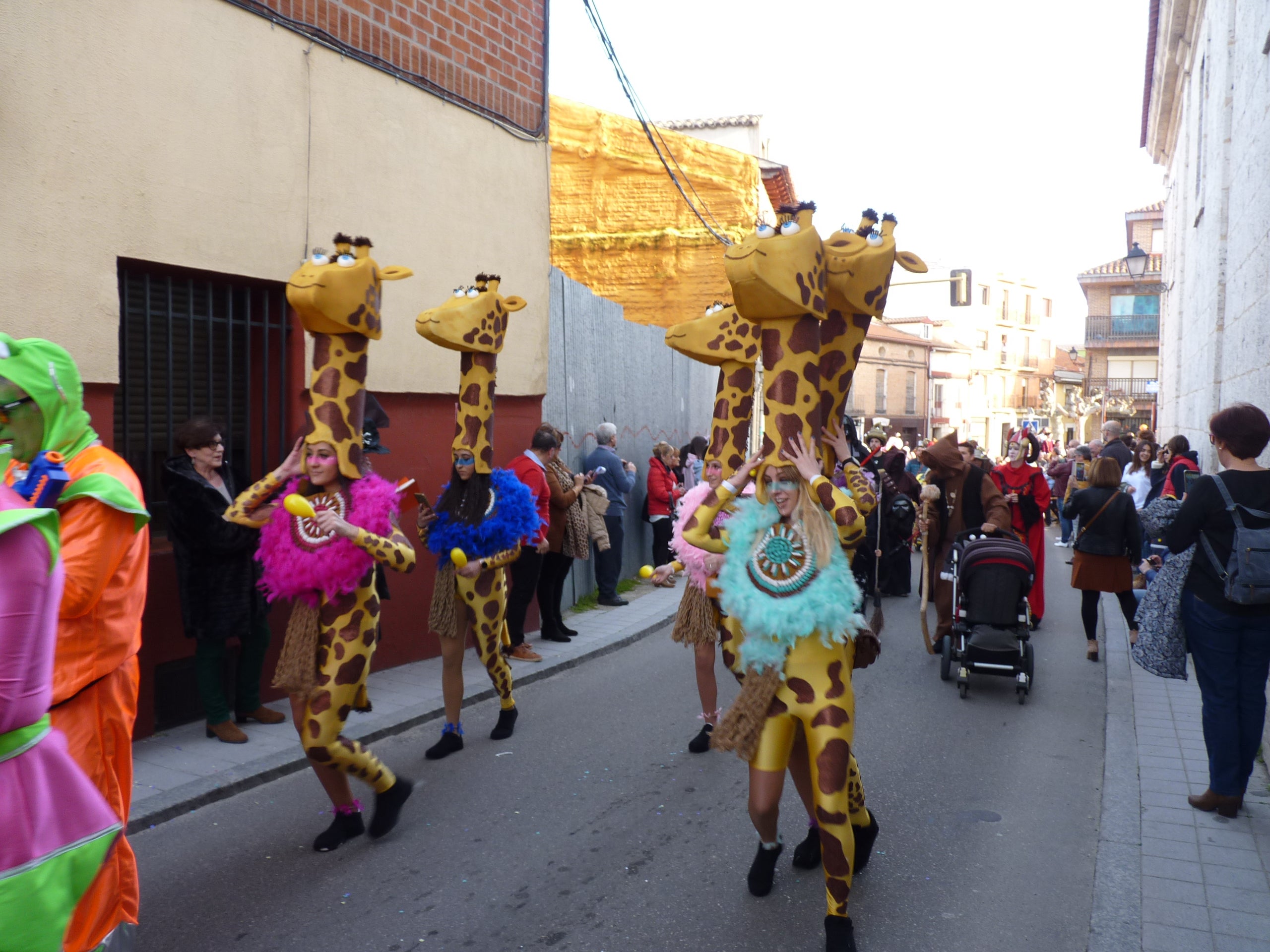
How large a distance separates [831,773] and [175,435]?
4808 mm

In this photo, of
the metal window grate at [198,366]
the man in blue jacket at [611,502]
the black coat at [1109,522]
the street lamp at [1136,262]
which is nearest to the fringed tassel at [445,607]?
the metal window grate at [198,366]

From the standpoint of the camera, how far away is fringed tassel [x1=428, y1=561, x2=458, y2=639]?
6309 millimetres

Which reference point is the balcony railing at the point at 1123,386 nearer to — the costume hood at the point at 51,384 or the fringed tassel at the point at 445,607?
the fringed tassel at the point at 445,607

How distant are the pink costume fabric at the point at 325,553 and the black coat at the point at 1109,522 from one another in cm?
625

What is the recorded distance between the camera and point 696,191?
2142cm

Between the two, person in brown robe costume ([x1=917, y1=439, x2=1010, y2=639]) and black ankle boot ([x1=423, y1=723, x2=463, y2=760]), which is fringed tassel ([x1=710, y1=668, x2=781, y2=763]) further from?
person in brown robe costume ([x1=917, y1=439, x2=1010, y2=639])

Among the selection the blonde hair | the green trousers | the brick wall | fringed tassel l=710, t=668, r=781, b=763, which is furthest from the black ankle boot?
the brick wall

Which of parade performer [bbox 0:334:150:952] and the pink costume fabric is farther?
the pink costume fabric

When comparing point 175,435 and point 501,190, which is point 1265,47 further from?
point 175,435

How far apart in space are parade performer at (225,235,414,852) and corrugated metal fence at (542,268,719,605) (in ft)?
17.9

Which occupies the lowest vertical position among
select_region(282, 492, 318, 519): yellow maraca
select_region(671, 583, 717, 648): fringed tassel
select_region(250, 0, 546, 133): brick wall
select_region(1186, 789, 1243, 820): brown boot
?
select_region(1186, 789, 1243, 820): brown boot

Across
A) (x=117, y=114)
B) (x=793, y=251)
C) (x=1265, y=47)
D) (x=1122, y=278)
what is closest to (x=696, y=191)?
(x=1265, y=47)

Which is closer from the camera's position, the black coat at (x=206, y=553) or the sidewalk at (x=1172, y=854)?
the sidewalk at (x=1172, y=854)

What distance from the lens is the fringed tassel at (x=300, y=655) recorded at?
4.70 meters
